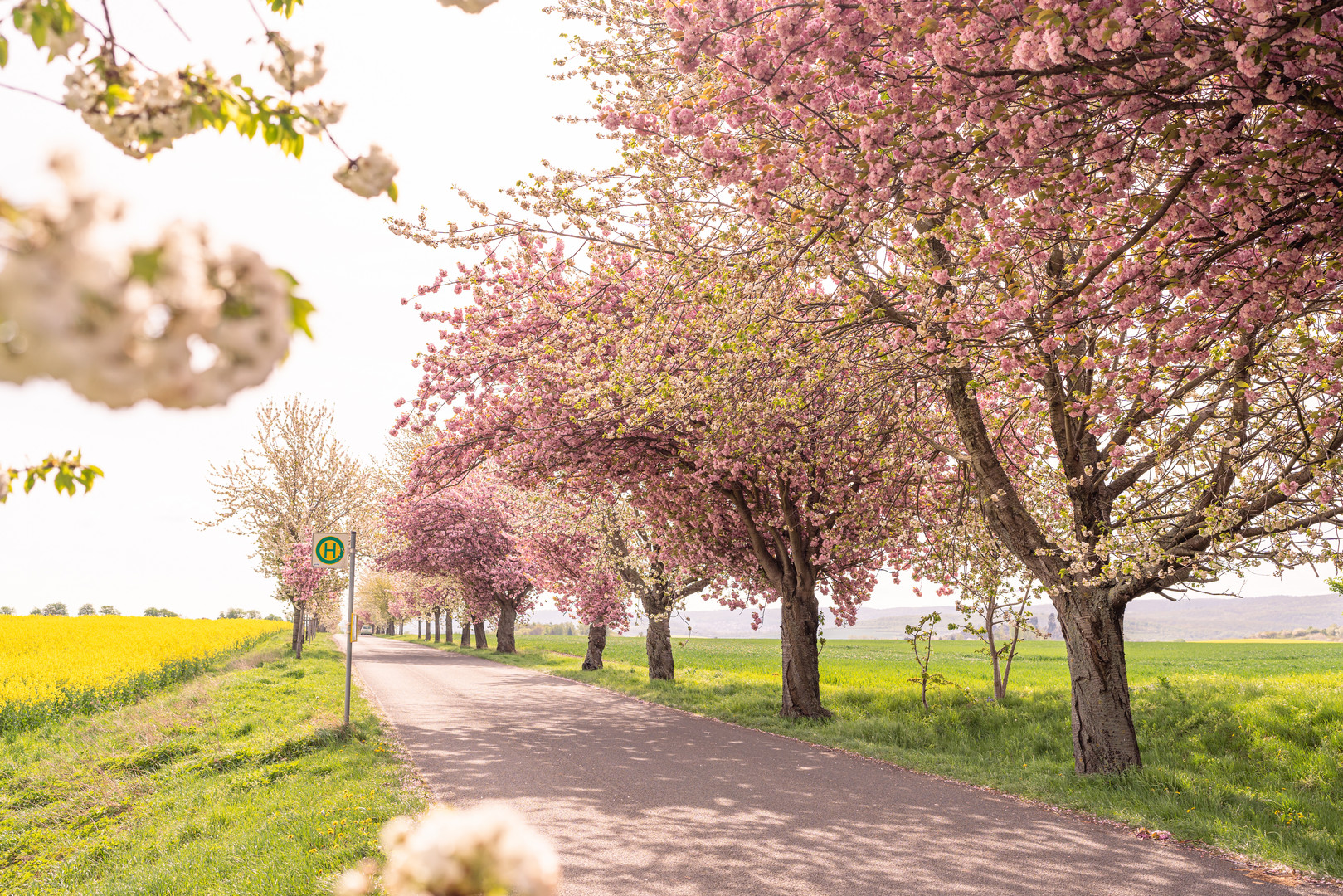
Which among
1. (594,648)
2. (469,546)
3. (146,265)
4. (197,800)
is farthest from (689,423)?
(469,546)

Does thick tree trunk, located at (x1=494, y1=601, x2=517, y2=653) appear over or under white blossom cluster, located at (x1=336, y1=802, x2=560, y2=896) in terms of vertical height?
under

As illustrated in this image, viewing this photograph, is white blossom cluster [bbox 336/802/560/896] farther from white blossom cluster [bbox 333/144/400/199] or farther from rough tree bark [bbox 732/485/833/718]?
rough tree bark [bbox 732/485/833/718]

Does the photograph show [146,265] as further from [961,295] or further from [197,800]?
[197,800]

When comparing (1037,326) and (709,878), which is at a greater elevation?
(1037,326)

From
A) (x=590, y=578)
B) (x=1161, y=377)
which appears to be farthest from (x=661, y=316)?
(x=590, y=578)

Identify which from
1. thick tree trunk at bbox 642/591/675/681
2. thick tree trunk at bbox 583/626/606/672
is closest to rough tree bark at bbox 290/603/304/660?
thick tree trunk at bbox 583/626/606/672

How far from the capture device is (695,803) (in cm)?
839

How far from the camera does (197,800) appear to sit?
9305 mm

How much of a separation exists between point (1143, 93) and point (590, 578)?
22.4 m

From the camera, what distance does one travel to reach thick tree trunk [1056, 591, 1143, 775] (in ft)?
31.8

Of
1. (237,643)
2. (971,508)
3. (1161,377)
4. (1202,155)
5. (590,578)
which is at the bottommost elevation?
(237,643)

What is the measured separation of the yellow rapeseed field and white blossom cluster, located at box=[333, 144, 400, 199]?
18761 mm

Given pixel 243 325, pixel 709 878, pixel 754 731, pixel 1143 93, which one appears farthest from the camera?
pixel 754 731

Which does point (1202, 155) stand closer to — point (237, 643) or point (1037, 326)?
point (1037, 326)
